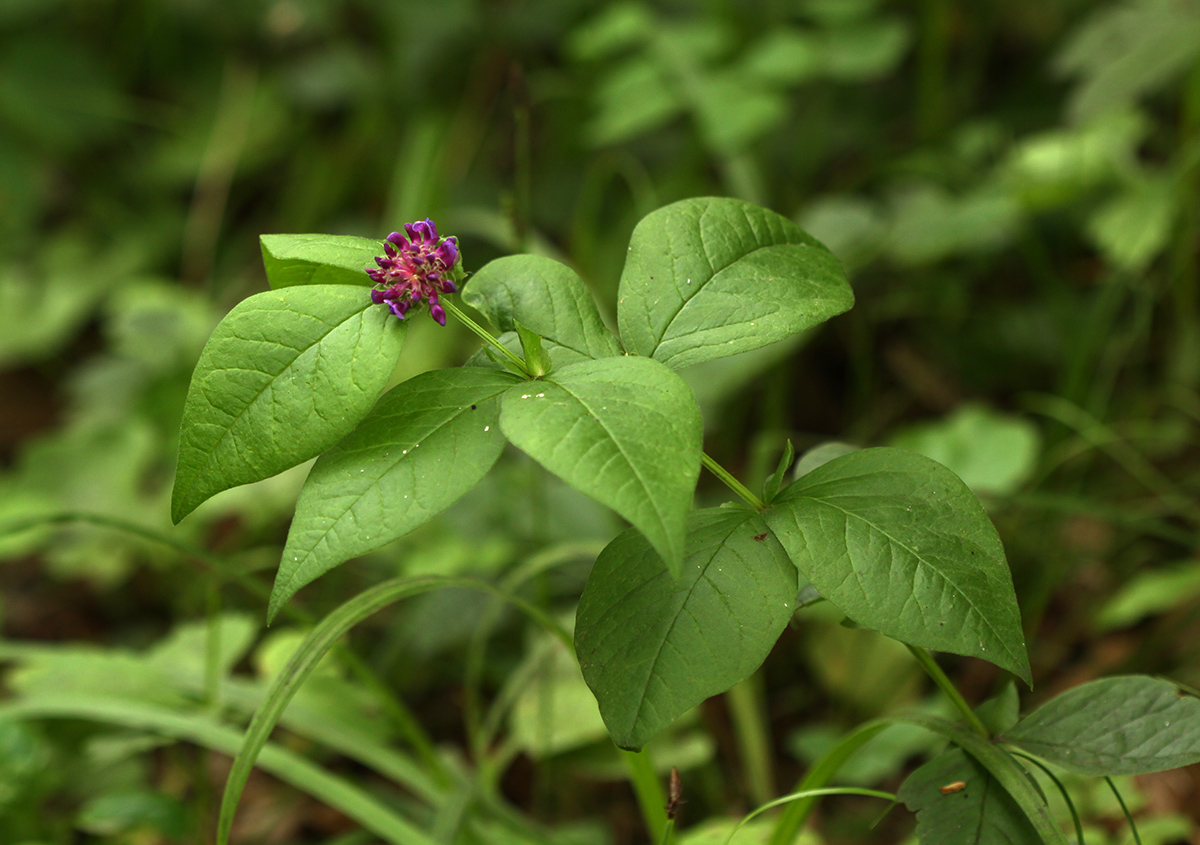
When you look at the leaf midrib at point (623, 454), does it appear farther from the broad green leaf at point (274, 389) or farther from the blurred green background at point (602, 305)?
the blurred green background at point (602, 305)

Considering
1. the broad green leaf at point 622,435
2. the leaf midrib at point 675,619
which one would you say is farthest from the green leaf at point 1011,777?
the broad green leaf at point 622,435

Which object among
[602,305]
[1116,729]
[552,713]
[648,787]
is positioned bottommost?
[1116,729]

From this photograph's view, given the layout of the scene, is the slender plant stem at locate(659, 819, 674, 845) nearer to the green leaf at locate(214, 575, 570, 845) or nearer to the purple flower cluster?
the green leaf at locate(214, 575, 570, 845)

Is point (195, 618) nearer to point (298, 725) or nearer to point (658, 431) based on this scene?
point (298, 725)

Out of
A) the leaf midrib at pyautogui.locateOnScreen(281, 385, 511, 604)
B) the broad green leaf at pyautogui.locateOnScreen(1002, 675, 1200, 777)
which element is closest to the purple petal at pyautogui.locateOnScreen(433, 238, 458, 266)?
the leaf midrib at pyautogui.locateOnScreen(281, 385, 511, 604)

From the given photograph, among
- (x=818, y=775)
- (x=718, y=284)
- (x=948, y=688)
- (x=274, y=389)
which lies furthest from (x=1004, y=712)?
(x=274, y=389)

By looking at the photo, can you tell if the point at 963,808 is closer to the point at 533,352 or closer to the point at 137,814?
the point at 533,352
